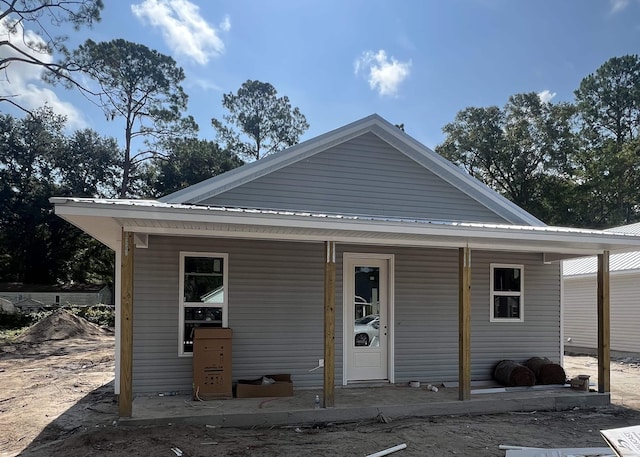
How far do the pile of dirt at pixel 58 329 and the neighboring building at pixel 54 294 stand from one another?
10727 millimetres

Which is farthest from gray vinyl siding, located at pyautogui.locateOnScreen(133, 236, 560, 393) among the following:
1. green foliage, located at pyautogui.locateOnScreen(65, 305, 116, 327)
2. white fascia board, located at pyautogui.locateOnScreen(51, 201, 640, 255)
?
green foliage, located at pyautogui.locateOnScreen(65, 305, 116, 327)

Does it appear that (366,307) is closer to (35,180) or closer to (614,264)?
(614,264)

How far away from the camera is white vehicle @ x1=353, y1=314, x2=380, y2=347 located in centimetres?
812

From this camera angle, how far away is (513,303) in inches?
353

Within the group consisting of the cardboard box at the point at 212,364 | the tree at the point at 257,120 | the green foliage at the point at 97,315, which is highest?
the tree at the point at 257,120

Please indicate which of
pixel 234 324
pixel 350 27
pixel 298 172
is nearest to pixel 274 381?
pixel 234 324

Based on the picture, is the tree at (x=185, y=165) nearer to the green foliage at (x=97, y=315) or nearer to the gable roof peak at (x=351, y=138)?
the green foliage at (x=97, y=315)

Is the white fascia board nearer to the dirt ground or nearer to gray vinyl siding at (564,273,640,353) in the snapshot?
the dirt ground

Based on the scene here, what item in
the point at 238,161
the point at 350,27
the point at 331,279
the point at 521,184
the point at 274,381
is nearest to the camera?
the point at 331,279

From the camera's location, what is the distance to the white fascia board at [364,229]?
17.3 feet

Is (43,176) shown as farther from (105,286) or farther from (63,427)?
(63,427)

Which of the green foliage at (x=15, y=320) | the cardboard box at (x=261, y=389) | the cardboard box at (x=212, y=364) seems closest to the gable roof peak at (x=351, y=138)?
the cardboard box at (x=212, y=364)

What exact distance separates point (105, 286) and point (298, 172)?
30.3m

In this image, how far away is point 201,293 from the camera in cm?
741
